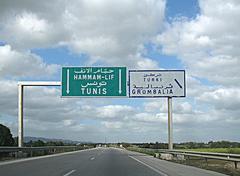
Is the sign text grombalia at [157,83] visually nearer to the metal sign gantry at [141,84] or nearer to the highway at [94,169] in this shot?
the metal sign gantry at [141,84]

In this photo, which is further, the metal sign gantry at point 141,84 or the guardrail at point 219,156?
the metal sign gantry at point 141,84

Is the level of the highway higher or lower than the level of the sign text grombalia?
lower

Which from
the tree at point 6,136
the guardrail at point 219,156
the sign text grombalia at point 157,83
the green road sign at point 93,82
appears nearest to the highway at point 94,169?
the guardrail at point 219,156

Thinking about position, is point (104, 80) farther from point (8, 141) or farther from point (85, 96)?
point (8, 141)

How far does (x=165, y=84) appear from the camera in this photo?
3766 cm

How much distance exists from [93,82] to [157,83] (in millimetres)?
6050

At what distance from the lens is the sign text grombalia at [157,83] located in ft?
122

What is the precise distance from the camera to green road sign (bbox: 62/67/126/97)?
3553cm

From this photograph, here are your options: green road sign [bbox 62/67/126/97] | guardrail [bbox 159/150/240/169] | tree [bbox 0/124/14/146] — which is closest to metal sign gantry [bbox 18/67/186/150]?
green road sign [bbox 62/67/126/97]

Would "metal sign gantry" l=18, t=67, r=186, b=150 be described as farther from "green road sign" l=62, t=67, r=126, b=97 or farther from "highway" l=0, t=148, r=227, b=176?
"highway" l=0, t=148, r=227, b=176

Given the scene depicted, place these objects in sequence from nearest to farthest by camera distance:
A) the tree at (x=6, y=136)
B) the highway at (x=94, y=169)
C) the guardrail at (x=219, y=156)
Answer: the highway at (x=94, y=169) < the guardrail at (x=219, y=156) < the tree at (x=6, y=136)

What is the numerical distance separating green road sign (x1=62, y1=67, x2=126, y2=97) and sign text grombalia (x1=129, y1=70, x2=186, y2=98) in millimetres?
1380

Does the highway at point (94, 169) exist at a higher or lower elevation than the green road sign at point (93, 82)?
lower

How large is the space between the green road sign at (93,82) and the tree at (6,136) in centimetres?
1426
